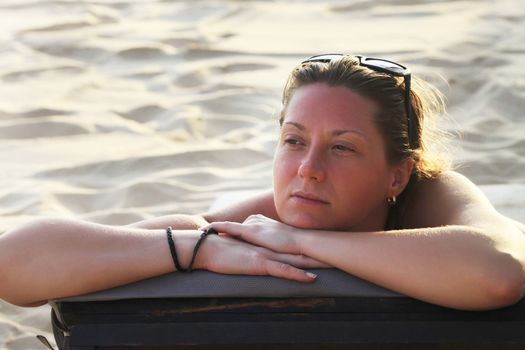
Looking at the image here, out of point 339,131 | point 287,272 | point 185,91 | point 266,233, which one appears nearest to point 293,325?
point 287,272

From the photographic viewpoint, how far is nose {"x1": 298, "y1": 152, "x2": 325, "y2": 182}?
2.38 m

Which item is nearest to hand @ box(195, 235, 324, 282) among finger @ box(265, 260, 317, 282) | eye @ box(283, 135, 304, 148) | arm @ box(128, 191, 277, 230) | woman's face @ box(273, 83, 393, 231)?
finger @ box(265, 260, 317, 282)

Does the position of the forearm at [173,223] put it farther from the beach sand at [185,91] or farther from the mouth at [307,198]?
the beach sand at [185,91]

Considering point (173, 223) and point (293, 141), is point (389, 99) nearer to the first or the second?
point (293, 141)

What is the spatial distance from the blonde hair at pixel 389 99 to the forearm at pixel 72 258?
0.54m

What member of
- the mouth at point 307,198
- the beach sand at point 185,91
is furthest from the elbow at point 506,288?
the beach sand at point 185,91

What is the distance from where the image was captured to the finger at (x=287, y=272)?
2.18 metres

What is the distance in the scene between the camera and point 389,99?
2.58 meters

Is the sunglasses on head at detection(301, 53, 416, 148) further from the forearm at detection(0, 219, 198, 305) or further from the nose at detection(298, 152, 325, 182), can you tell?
the forearm at detection(0, 219, 198, 305)

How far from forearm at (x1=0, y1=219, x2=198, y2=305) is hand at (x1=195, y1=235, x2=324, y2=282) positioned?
0.05 meters

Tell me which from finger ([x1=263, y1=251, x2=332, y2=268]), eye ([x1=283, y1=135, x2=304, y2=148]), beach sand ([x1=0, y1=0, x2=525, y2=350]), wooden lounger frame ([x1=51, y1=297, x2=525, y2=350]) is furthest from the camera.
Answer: beach sand ([x1=0, y1=0, x2=525, y2=350])

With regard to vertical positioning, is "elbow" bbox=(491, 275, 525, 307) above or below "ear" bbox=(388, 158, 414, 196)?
below

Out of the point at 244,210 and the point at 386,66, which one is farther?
the point at 244,210

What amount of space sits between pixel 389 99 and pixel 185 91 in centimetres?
348
